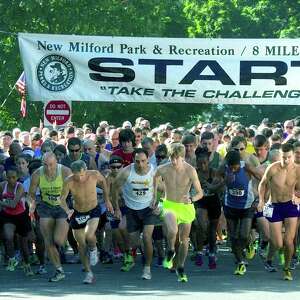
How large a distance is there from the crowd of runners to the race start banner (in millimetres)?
1364

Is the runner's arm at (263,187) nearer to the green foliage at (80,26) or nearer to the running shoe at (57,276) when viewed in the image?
the running shoe at (57,276)

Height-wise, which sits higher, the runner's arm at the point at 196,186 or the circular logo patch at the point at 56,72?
the circular logo patch at the point at 56,72

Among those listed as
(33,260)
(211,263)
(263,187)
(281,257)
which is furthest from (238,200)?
(33,260)

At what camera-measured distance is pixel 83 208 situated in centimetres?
1534

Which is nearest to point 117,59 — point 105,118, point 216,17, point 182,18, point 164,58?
point 164,58

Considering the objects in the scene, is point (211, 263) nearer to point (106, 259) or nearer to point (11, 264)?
point (106, 259)

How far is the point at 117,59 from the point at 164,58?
77cm

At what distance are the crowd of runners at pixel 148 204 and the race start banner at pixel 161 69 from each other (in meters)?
1.36

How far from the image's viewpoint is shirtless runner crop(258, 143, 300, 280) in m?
15.4

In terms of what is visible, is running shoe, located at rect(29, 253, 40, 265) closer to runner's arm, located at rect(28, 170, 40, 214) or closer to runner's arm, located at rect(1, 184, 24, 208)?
runner's arm, located at rect(1, 184, 24, 208)

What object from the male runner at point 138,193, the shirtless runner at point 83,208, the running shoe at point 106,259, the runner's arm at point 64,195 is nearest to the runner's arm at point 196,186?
the male runner at point 138,193

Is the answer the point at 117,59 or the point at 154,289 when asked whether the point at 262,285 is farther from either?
the point at 117,59

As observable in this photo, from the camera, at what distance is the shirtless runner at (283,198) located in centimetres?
1541

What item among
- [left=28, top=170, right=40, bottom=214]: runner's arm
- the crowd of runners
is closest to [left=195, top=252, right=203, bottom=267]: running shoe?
→ the crowd of runners
